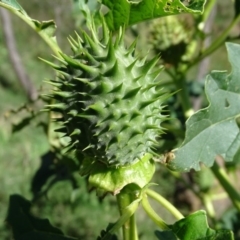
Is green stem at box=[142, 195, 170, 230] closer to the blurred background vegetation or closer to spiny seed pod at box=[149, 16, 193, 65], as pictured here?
spiny seed pod at box=[149, 16, 193, 65]

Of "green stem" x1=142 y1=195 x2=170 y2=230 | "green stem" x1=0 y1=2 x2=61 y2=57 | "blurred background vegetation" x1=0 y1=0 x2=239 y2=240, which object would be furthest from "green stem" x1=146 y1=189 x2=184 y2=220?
"blurred background vegetation" x1=0 y1=0 x2=239 y2=240

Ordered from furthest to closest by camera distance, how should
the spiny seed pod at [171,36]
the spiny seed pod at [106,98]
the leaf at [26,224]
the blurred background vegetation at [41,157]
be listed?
1. the blurred background vegetation at [41,157]
2. the spiny seed pod at [171,36]
3. the leaf at [26,224]
4. the spiny seed pod at [106,98]

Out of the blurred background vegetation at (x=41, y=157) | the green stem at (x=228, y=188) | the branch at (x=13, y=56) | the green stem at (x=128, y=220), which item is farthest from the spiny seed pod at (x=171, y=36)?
the branch at (x=13, y=56)

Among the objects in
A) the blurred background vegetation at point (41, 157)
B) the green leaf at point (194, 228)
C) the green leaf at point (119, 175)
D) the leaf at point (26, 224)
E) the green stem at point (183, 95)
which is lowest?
the blurred background vegetation at point (41, 157)

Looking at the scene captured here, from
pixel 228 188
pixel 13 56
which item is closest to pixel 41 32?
pixel 228 188

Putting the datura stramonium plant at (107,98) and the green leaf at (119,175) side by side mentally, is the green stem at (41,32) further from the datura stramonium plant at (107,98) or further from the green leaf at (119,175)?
the green leaf at (119,175)

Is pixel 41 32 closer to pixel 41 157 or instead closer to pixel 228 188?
pixel 228 188
